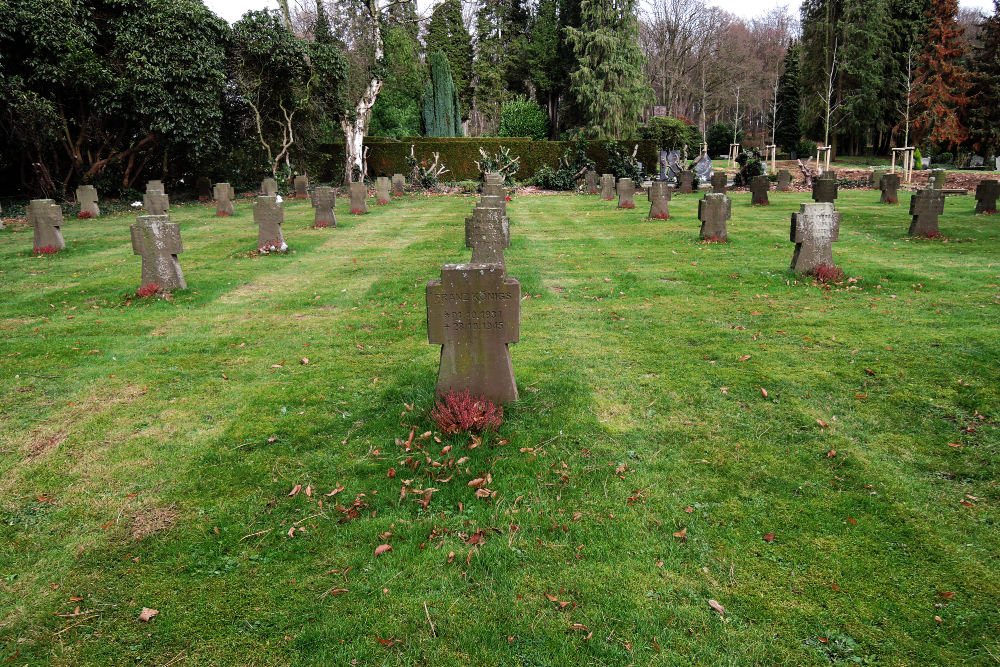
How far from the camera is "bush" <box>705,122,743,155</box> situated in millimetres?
58188

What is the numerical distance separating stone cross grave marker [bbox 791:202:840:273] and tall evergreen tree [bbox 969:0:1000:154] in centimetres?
3791

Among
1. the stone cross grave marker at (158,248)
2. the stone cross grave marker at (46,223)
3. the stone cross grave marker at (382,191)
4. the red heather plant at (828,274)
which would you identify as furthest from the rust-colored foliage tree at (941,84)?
the stone cross grave marker at (46,223)

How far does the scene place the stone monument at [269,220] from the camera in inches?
590

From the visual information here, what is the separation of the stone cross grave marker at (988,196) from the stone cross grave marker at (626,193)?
10896 millimetres

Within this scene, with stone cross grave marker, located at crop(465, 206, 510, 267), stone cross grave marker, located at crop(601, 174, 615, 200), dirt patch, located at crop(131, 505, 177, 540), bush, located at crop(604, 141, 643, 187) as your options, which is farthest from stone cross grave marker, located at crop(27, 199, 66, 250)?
bush, located at crop(604, 141, 643, 187)

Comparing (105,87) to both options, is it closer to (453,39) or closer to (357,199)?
(357,199)

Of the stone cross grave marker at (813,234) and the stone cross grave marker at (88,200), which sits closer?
the stone cross grave marker at (813,234)

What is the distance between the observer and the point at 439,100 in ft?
135

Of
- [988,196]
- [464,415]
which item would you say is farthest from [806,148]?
[464,415]

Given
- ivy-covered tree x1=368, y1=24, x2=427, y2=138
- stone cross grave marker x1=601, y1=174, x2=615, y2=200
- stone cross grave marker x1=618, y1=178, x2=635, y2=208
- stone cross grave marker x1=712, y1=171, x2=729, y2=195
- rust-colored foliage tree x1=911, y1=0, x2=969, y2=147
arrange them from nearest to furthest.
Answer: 1. stone cross grave marker x1=618, y1=178, x2=635, y2=208
2. stone cross grave marker x1=712, y1=171, x2=729, y2=195
3. stone cross grave marker x1=601, y1=174, x2=615, y2=200
4. ivy-covered tree x1=368, y1=24, x2=427, y2=138
5. rust-colored foliage tree x1=911, y1=0, x2=969, y2=147

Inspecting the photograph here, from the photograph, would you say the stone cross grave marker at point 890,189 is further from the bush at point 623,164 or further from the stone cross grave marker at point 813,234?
the stone cross grave marker at point 813,234

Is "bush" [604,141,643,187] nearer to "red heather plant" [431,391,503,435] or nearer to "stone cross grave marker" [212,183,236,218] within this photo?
"stone cross grave marker" [212,183,236,218]

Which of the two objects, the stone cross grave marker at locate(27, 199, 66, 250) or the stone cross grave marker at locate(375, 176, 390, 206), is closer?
the stone cross grave marker at locate(27, 199, 66, 250)

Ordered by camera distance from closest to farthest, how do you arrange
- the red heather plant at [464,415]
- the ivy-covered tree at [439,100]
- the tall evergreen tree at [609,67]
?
1. the red heather plant at [464,415]
2. the ivy-covered tree at [439,100]
3. the tall evergreen tree at [609,67]
